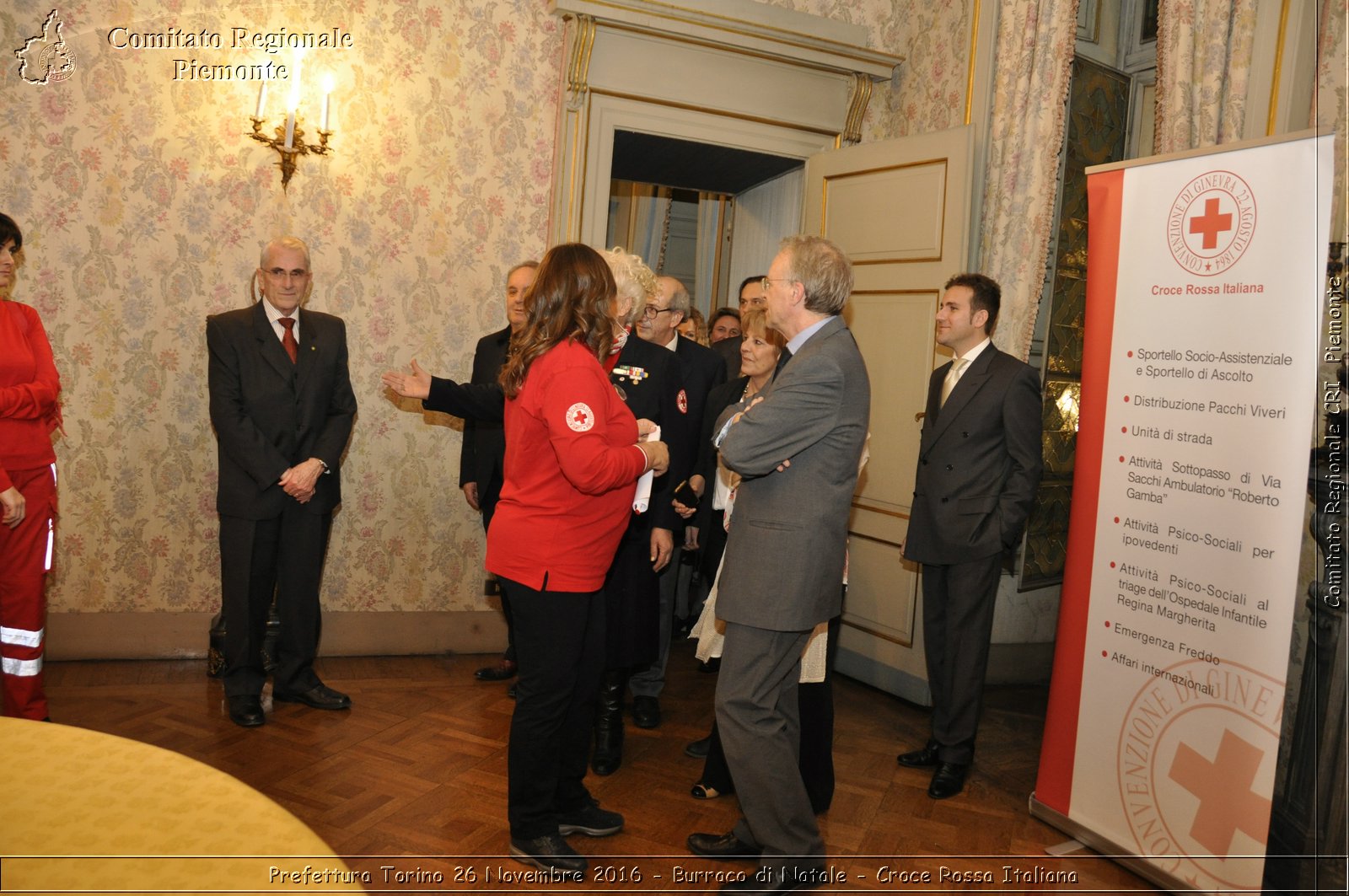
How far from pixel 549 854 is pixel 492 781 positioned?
0.64 m

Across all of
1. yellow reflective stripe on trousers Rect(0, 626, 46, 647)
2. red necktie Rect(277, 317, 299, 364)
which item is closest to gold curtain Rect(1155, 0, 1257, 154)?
red necktie Rect(277, 317, 299, 364)

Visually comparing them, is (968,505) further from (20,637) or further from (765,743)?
(20,637)

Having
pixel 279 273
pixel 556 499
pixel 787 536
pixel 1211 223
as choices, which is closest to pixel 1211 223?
pixel 1211 223

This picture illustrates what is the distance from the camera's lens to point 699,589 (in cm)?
462

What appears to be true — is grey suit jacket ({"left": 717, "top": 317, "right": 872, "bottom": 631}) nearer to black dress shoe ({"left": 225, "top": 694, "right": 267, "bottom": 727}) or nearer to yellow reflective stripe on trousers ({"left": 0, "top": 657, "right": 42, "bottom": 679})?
black dress shoe ({"left": 225, "top": 694, "right": 267, "bottom": 727})

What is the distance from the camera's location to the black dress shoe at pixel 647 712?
3.71m

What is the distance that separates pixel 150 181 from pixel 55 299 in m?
0.62

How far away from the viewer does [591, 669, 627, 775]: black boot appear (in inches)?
128

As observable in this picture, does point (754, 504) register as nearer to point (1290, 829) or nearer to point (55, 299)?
point (1290, 829)

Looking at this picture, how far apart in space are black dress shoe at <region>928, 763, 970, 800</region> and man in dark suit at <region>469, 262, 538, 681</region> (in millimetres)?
1659

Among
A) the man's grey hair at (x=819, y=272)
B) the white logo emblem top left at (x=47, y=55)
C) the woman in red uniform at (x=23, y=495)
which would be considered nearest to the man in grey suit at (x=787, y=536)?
the man's grey hair at (x=819, y=272)

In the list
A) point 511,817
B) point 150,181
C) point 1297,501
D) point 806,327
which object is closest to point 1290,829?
point 1297,501

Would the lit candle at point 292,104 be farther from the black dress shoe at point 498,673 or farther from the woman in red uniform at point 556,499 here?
the black dress shoe at point 498,673

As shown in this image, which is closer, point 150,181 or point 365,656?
point 150,181
